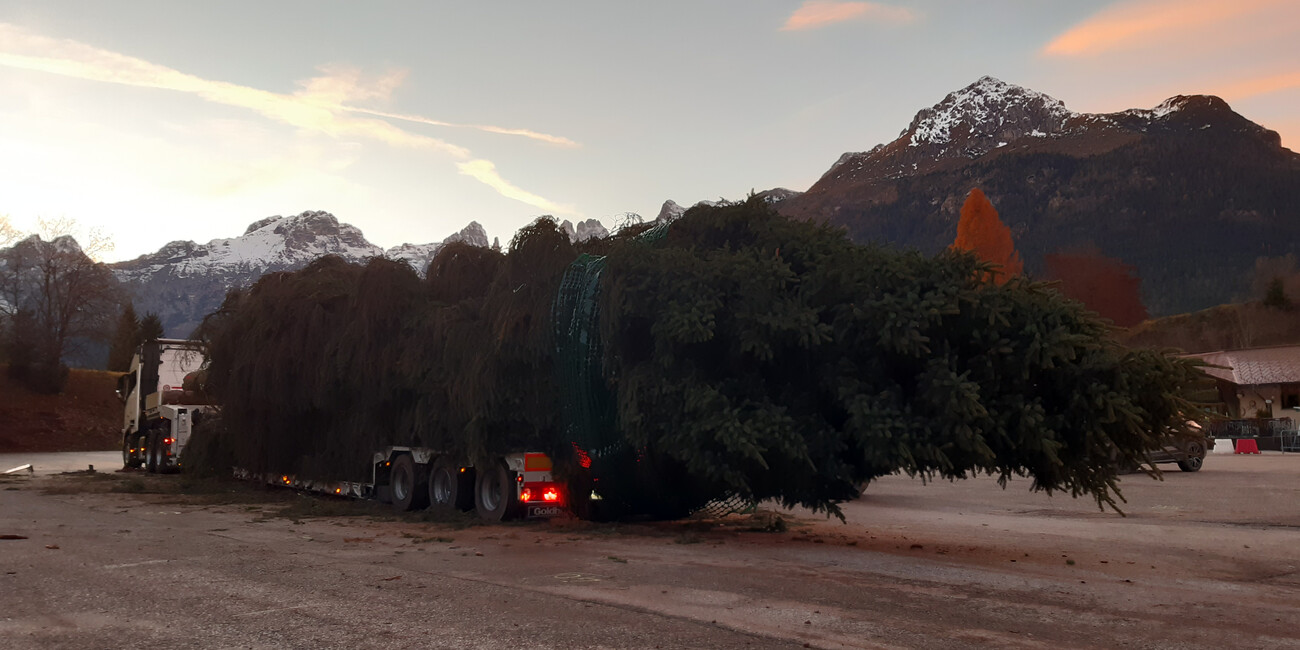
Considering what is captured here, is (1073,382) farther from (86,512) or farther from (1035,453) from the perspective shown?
(86,512)

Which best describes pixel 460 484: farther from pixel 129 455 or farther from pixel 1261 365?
pixel 1261 365

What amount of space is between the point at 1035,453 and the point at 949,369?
58.4 inches

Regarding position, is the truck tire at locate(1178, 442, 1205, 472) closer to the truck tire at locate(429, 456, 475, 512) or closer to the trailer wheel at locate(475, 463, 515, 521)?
the trailer wheel at locate(475, 463, 515, 521)

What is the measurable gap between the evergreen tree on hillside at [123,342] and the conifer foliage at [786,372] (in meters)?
62.8

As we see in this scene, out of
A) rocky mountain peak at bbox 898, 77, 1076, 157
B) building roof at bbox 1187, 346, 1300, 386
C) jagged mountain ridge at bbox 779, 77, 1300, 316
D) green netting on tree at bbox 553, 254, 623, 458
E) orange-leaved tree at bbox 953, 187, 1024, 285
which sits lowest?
green netting on tree at bbox 553, 254, 623, 458

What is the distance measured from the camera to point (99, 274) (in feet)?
215

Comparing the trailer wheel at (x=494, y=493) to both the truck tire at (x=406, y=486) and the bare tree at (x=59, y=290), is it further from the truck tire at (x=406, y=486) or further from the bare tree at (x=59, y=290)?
the bare tree at (x=59, y=290)

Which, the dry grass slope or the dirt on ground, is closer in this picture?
the dirt on ground

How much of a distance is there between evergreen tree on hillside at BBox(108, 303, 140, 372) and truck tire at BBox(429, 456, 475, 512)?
6051 centimetres

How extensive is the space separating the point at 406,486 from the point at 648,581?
8.26 meters

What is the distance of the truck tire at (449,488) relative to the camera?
1501 centimetres

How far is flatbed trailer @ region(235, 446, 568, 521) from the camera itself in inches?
546

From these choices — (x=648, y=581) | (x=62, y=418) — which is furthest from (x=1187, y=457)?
(x=62, y=418)

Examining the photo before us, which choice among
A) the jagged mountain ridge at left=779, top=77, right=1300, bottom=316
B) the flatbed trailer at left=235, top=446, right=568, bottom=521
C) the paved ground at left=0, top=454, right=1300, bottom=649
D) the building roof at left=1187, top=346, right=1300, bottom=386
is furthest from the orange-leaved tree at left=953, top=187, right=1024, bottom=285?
the flatbed trailer at left=235, top=446, right=568, bottom=521
